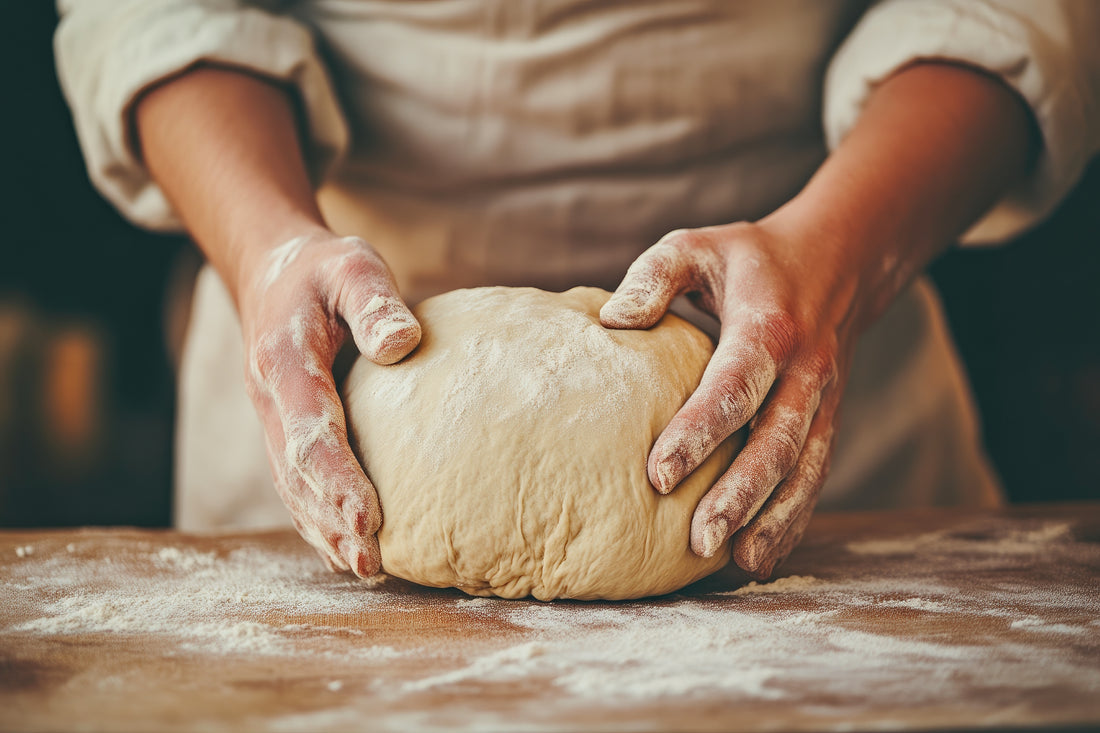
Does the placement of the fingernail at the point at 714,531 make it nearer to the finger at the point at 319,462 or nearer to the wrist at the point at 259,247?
the finger at the point at 319,462

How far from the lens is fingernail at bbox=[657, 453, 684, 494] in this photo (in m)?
1.01

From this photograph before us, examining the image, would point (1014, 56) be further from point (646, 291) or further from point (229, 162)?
point (229, 162)

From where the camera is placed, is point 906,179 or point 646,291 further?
point 906,179

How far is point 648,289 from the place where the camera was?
1.12m

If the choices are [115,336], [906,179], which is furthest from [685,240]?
[115,336]

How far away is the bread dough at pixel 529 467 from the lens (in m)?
1.04

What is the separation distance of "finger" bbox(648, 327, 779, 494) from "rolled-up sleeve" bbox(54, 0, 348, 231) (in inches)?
36.5

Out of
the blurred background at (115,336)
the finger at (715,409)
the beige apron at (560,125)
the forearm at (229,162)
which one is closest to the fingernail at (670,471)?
the finger at (715,409)

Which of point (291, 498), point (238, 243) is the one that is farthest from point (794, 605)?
point (238, 243)

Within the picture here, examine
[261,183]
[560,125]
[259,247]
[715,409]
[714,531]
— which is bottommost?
[714,531]

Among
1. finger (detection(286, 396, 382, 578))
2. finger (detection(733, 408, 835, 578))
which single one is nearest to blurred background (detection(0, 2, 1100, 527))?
finger (detection(733, 408, 835, 578))

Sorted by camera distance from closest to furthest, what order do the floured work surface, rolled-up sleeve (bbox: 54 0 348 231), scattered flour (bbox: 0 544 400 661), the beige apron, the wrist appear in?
1. the floured work surface
2. scattered flour (bbox: 0 544 400 661)
3. the wrist
4. rolled-up sleeve (bbox: 54 0 348 231)
5. the beige apron

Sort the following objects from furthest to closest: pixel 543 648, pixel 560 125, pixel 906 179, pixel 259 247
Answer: pixel 560 125
pixel 906 179
pixel 259 247
pixel 543 648

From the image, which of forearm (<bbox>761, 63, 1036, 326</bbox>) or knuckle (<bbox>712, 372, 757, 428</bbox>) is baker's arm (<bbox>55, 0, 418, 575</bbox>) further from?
forearm (<bbox>761, 63, 1036, 326</bbox>)
